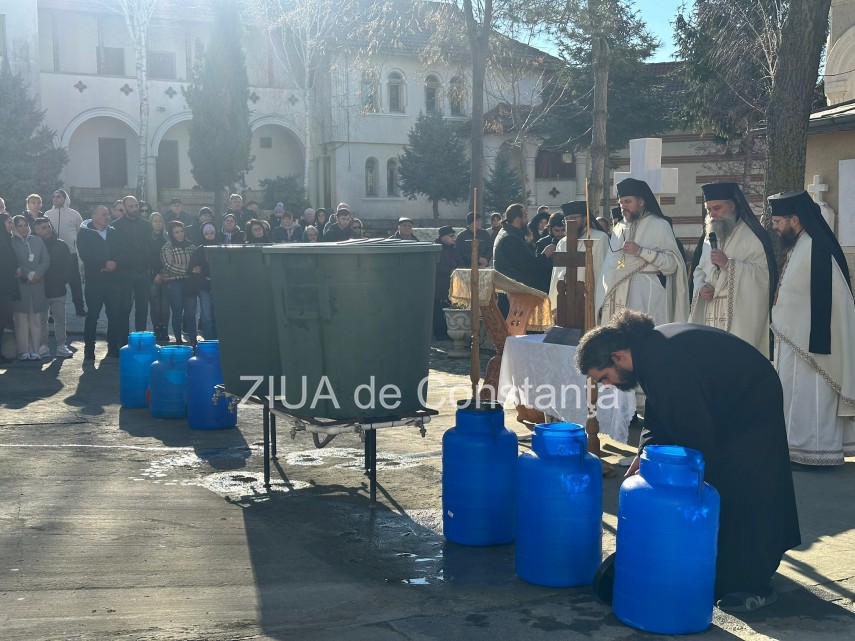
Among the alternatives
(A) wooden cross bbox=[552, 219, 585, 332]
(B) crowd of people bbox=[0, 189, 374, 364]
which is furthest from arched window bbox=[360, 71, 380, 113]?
(A) wooden cross bbox=[552, 219, 585, 332]

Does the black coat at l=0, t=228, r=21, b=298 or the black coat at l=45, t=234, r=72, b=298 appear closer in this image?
the black coat at l=0, t=228, r=21, b=298

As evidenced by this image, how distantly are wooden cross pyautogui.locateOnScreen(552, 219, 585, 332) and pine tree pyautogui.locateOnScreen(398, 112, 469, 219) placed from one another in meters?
30.5

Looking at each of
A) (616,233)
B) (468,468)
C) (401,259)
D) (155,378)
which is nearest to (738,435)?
(468,468)

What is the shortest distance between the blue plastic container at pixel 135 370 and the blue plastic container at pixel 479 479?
16.6 ft

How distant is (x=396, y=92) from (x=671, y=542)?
3918cm

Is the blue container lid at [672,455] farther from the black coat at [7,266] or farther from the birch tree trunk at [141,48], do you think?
the birch tree trunk at [141,48]

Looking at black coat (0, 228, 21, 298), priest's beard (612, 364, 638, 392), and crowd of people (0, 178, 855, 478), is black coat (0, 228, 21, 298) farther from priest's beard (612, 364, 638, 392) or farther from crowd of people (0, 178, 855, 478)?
priest's beard (612, 364, 638, 392)

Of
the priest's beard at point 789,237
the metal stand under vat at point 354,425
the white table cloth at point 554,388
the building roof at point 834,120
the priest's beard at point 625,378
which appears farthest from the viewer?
the building roof at point 834,120

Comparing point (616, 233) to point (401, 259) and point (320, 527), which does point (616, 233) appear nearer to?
point (401, 259)

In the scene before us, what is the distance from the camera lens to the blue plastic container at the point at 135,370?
10281 mm

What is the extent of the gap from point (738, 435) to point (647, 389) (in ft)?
1.56

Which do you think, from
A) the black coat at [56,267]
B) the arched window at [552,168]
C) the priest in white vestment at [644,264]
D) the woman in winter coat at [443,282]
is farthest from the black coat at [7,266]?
the arched window at [552,168]

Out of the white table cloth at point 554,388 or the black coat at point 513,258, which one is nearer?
the white table cloth at point 554,388

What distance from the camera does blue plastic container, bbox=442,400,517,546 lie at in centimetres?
599
